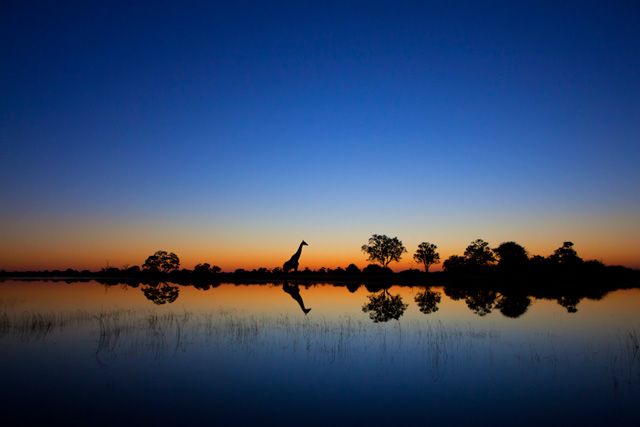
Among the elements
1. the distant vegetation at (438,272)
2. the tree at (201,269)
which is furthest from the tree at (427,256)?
the tree at (201,269)

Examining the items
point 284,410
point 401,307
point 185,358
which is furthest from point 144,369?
point 401,307

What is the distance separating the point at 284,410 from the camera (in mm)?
9836

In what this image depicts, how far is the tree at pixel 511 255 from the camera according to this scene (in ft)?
276

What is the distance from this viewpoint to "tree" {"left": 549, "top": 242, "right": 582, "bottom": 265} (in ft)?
266

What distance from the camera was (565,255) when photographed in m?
83.2

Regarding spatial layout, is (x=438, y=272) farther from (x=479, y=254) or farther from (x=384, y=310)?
(x=384, y=310)

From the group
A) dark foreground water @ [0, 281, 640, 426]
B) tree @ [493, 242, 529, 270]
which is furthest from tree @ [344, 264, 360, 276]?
dark foreground water @ [0, 281, 640, 426]

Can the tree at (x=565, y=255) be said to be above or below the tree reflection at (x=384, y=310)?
above

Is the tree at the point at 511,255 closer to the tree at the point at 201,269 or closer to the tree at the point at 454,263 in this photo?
the tree at the point at 454,263

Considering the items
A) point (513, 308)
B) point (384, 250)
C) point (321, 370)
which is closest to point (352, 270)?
point (384, 250)

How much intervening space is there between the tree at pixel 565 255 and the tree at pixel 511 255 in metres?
5.27

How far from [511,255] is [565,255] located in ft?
34.1

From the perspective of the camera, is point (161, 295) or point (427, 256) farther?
point (427, 256)

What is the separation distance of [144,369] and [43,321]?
520 inches
